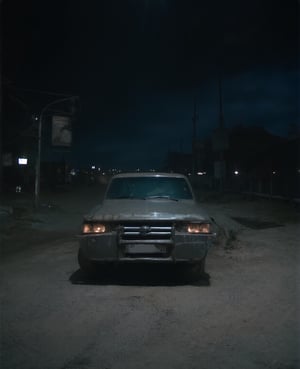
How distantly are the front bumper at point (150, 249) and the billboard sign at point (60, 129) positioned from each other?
21.1 metres

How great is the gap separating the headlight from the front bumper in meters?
0.11

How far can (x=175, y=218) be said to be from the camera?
23.8 ft

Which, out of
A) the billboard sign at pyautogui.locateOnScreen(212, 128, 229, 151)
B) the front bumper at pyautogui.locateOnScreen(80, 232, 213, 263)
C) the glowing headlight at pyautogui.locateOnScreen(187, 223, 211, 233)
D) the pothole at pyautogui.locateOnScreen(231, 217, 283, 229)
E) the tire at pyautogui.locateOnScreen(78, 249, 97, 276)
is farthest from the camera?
the billboard sign at pyautogui.locateOnScreen(212, 128, 229, 151)

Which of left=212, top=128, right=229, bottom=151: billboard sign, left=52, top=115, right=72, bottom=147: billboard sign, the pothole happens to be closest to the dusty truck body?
the pothole

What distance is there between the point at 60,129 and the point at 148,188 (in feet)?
63.2

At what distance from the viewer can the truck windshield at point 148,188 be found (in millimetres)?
9141

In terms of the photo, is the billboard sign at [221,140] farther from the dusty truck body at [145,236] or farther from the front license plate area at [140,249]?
the front license plate area at [140,249]

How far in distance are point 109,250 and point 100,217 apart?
535 mm

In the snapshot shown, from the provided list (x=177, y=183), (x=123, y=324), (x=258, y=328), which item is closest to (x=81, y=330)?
(x=123, y=324)

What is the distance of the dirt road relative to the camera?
4.36 m

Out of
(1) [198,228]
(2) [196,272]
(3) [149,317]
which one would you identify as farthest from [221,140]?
(3) [149,317]

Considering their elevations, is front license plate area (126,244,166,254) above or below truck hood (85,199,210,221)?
below

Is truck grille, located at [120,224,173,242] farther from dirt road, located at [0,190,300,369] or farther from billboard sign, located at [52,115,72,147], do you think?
billboard sign, located at [52,115,72,147]

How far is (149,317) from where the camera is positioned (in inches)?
223
